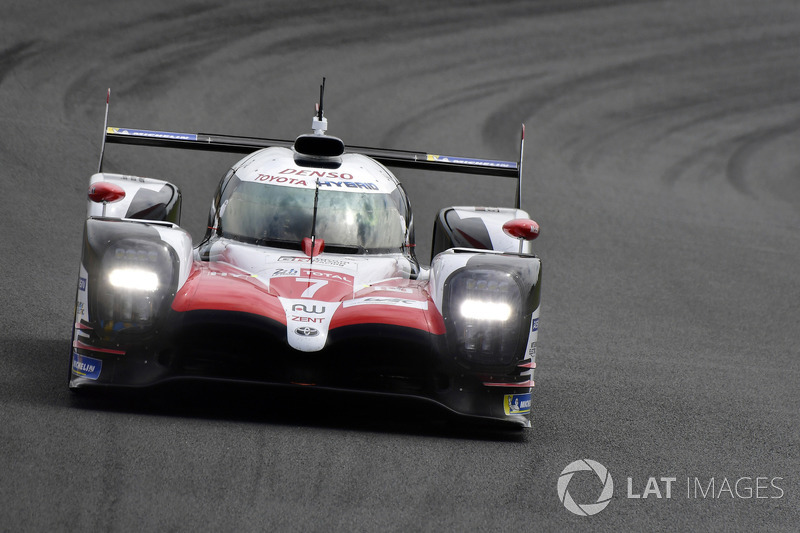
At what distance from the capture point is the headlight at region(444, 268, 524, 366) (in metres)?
6.45

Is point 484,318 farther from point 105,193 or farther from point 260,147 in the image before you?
point 260,147

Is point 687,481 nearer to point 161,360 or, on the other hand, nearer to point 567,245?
point 161,360

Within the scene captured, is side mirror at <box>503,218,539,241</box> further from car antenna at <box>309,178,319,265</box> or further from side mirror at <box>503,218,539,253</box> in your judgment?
car antenna at <box>309,178,319,265</box>

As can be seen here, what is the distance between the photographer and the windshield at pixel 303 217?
758 centimetres

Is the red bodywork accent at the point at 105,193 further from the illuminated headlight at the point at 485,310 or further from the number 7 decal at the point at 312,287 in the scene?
the illuminated headlight at the point at 485,310

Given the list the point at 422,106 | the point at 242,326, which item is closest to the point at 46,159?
the point at 422,106

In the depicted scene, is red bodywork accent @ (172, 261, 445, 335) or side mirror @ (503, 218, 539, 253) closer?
red bodywork accent @ (172, 261, 445, 335)

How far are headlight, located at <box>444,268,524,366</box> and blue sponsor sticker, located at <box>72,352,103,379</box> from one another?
1.79 metres

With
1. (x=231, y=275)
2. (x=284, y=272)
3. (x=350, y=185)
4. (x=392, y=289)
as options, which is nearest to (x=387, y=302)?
(x=392, y=289)

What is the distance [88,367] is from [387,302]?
157cm

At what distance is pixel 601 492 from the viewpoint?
5594 millimetres

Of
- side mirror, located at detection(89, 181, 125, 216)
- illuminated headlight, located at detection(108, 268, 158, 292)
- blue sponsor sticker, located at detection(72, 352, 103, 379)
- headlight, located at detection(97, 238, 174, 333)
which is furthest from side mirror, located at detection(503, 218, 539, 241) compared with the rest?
blue sponsor sticker, located at detection(72, 352, 103, 379)

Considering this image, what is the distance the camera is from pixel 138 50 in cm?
1945

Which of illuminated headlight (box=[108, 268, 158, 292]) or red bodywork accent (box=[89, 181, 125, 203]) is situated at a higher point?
red bodywork accent (box=[89, 181, 125, 203])
